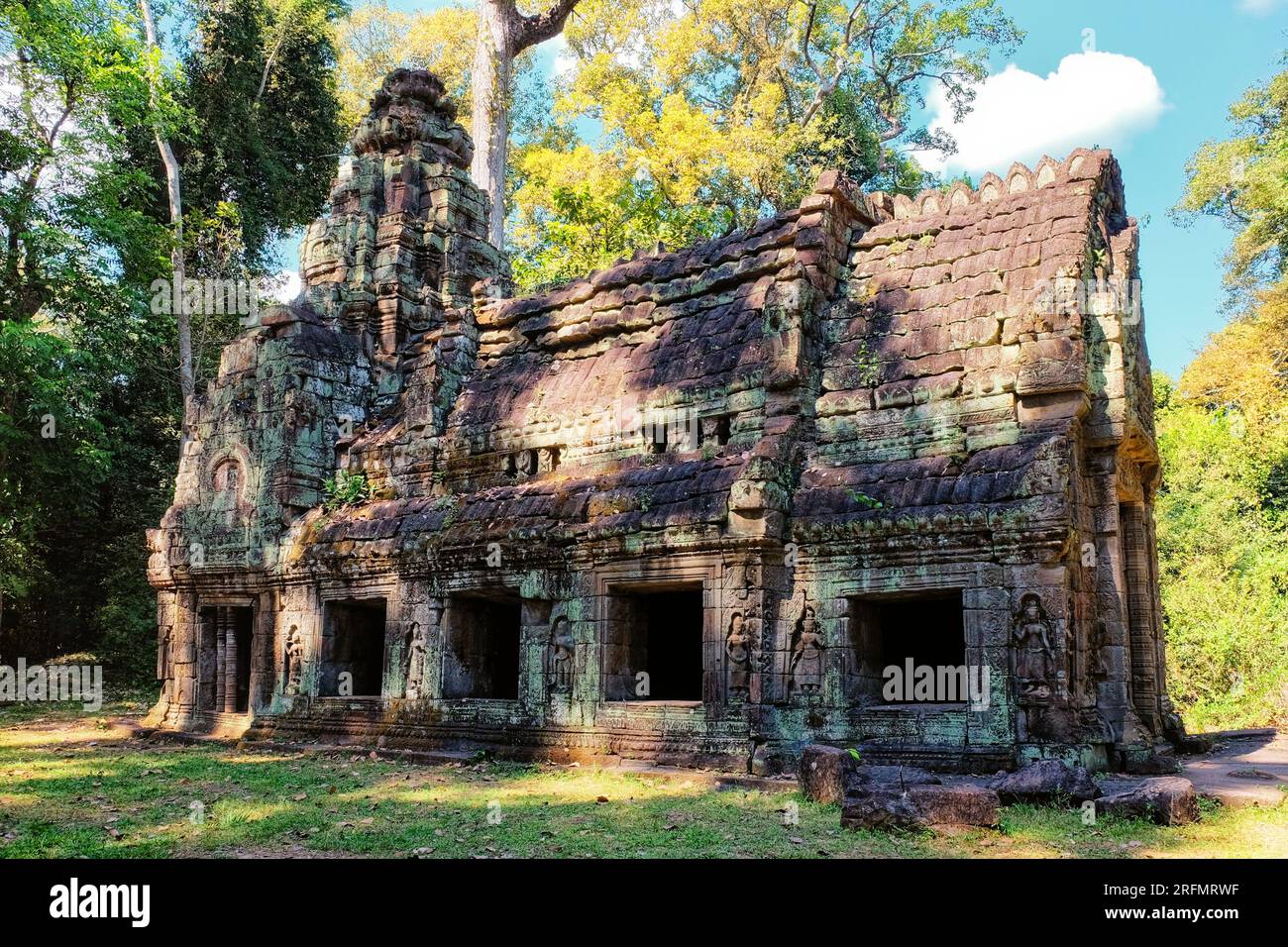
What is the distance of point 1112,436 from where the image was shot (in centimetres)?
1013

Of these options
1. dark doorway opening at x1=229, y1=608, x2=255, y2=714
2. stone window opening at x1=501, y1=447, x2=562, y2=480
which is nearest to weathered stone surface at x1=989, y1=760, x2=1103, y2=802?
stone window opening at x1=501, y1=447, x2=562, y2=480

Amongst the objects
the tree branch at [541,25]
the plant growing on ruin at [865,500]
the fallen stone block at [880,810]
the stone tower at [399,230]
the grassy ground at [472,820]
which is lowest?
the grassy ground at [472,820]

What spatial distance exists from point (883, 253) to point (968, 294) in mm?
1497

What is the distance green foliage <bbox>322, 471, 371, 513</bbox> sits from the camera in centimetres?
1491

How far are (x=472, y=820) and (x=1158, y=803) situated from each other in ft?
16.1

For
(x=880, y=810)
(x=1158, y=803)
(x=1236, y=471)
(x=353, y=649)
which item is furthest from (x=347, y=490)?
(x=1236, y=471)

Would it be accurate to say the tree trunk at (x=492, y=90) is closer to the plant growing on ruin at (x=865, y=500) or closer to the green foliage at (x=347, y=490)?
the green foliage at (x=347, y=490)

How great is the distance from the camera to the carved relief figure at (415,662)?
13000 millimetres

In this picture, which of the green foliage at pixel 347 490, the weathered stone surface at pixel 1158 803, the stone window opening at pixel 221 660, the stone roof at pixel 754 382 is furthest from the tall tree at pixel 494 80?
the weathered stone surface at pixel 1158 803

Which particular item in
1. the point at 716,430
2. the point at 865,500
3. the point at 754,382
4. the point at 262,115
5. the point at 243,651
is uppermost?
the point at 262,115

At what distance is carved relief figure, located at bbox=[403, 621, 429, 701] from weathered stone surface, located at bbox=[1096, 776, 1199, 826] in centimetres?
788

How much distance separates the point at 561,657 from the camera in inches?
464

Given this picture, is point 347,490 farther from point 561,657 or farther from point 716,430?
point 716,430

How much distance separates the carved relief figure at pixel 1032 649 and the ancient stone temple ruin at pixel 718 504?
3 cm
